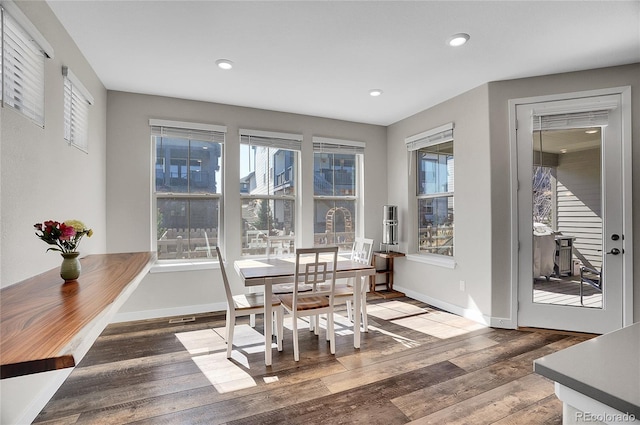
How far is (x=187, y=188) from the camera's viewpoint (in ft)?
12.9

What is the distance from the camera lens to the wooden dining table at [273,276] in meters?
2.64

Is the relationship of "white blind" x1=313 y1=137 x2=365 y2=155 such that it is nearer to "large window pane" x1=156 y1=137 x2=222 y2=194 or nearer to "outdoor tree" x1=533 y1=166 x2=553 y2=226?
"large window pane" x1=156 y1=137 x2=222 y2=194

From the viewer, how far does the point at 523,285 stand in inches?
131

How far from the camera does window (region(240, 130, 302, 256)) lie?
422cm

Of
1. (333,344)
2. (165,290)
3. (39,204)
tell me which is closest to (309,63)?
(39,204)

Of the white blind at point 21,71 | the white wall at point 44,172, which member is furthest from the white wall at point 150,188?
the white blind at point 21,71

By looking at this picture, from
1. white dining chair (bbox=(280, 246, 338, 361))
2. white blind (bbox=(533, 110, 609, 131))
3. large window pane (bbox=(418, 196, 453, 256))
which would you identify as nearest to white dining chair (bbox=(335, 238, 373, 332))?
white dining chair (bbox=(280, 246, 338, 361))

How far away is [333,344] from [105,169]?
3215mm

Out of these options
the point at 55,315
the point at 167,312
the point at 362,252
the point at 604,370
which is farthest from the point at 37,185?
the point at 362,252

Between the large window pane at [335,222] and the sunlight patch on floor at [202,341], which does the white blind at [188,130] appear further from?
the sunlight patch on floor at [202,341]

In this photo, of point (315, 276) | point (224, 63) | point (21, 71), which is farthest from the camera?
point (224, 63)

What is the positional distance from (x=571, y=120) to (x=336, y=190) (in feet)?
9.79

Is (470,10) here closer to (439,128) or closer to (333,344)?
(439,128)

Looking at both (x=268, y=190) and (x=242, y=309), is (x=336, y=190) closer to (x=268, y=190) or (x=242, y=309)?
(x=268, y=190)
